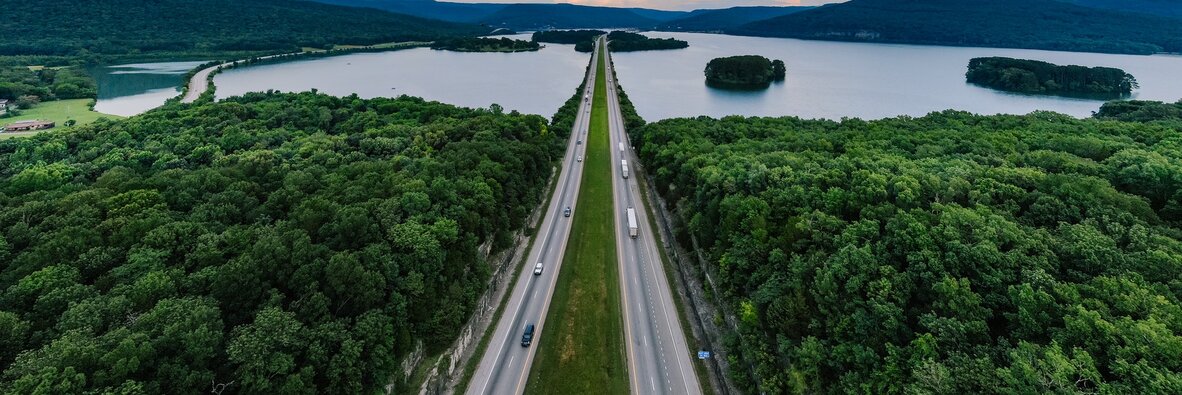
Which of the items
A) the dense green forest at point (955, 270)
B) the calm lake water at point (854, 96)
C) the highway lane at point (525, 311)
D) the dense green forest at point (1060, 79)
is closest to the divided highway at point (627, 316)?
the highway lane at point (525, 311)

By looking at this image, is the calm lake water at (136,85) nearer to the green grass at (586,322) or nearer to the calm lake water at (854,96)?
the green grass at (586,322)

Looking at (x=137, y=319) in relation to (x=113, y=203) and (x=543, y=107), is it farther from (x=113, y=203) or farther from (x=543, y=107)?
(x=543, y=107)

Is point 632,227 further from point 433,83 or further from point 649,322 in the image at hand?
point 433,83

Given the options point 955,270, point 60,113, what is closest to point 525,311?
point 955,270

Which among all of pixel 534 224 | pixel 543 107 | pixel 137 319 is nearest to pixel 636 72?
pixel 543 107

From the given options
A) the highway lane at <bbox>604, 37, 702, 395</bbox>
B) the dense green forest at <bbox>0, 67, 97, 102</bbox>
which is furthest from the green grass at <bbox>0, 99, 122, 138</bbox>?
the highway lane at <bbox>604, 37, 702, 395</bbox>
